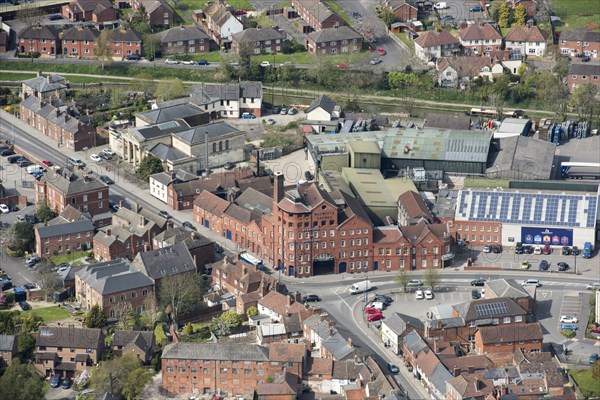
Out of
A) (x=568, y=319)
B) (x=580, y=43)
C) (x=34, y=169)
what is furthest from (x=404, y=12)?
(x=568, y=319)

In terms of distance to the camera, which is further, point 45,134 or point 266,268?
point 45,134

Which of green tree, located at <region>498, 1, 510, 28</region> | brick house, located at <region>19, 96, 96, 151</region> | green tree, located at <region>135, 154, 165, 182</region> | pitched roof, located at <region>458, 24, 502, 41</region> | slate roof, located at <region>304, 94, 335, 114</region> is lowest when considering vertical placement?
green tree, located at <region>135, 154, 165, 182</region>

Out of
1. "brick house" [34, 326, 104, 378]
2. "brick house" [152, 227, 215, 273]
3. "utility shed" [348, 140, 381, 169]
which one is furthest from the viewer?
"utility shed" [348, 140, 381, 169]

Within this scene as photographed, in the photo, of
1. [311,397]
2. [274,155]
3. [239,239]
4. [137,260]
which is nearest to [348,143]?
[274,155]

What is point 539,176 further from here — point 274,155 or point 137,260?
point 137,260

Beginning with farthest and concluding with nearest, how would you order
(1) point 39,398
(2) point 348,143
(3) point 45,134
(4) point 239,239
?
(3) point 45,134, (2) point 348,143, (4) point 239,239, (1) point 39,398

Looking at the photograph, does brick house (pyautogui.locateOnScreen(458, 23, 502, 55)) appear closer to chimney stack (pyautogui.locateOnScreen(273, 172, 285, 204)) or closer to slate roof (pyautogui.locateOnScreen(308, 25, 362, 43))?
slate roof (pyautogui.locateOnScreen(308, 25, 362, 43))

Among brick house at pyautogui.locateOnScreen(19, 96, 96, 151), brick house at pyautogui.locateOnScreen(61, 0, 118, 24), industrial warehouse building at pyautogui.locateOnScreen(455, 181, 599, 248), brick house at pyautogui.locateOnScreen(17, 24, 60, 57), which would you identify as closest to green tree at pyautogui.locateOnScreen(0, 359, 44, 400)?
industrial warehouse building at pyautogui.locateOnScreen(455, 181, 599, 248)
